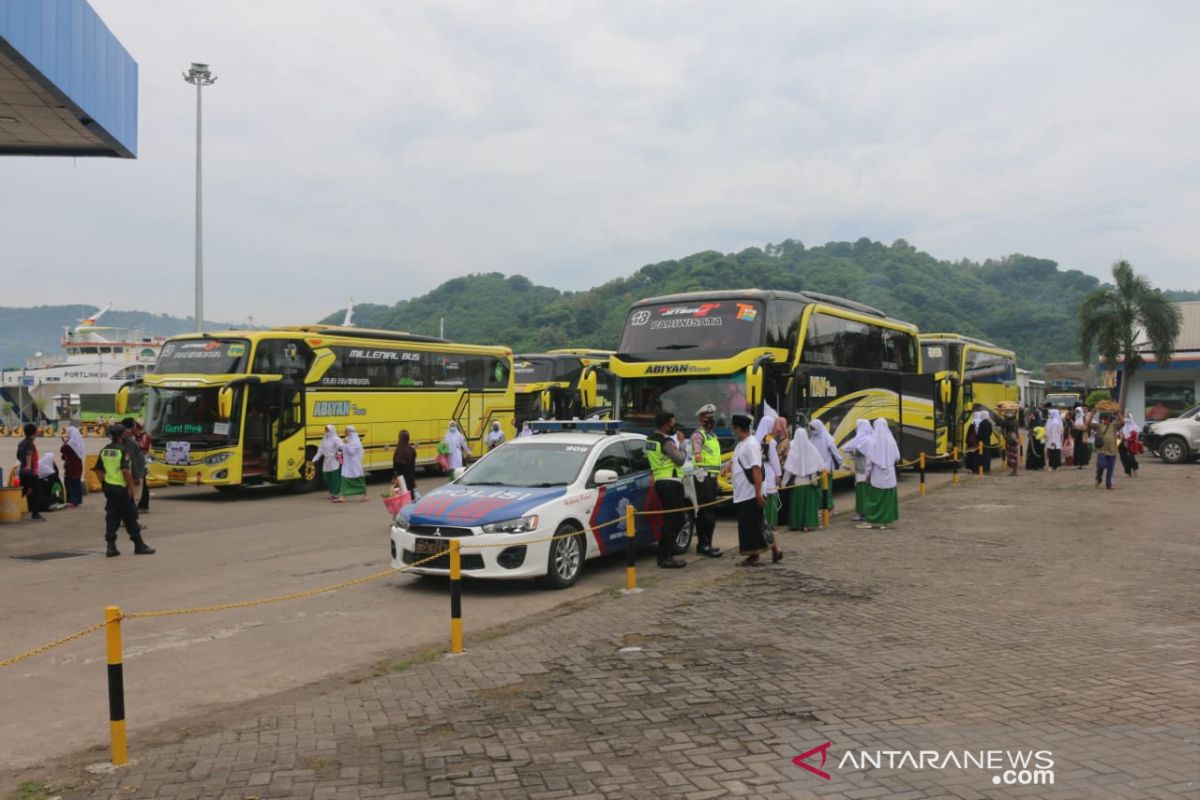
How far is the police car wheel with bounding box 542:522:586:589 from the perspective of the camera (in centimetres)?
980

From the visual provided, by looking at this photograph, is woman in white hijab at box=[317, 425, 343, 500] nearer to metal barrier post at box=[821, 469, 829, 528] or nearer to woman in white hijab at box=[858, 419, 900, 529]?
metal barrier post at box=[821, 469, 829, 528]

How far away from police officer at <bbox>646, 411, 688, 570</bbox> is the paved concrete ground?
1.08 meters

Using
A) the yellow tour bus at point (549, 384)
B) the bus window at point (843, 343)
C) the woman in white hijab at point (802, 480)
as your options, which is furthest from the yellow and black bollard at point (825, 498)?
the yellow tour bus at point (549, 384)

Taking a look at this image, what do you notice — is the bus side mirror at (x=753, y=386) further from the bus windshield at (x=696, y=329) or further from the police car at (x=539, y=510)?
the police car at (x=539, y=510)

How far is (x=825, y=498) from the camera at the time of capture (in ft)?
49.9

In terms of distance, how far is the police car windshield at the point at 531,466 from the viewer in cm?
1060

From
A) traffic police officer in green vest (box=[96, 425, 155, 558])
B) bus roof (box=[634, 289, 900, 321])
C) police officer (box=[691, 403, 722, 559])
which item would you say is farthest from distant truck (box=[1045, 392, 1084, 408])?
traffic police officer in green vest (box=[96, 425, 155, 558])

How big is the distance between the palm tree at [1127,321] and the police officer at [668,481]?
34.3 metres

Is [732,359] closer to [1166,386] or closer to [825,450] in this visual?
[825,450]

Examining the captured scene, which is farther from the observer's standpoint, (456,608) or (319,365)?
(319,365)

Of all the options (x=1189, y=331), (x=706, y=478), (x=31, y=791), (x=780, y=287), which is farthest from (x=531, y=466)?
(x=780, y=287)

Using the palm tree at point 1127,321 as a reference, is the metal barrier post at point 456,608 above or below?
below

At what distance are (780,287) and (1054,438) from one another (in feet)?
238

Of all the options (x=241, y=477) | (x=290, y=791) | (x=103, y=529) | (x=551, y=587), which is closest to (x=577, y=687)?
(x=290, y=791)
